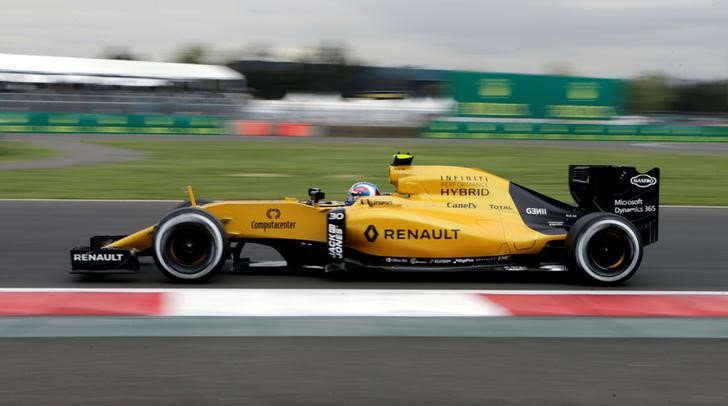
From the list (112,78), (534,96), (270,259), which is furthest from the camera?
(112,78)

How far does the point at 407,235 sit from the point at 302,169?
13184 millimetres

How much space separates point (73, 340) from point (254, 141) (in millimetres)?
25688

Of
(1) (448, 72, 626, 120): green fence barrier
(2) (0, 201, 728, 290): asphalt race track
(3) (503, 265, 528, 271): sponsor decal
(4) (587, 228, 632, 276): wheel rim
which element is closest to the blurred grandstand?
(1) (448, 72, 626, 120): green fence barrier

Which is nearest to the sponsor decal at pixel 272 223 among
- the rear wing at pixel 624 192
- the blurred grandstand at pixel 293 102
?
the rear wing at pixel 624 192

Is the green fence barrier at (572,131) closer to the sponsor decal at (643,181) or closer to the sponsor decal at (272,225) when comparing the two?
the sponsor decal at (643,181)

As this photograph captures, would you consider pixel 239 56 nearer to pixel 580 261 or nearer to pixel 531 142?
pixel 531 142

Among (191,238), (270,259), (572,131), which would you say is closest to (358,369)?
(191,238)

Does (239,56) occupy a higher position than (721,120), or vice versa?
(239,56)

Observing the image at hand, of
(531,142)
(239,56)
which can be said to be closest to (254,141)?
(531,142)

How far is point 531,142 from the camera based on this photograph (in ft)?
115

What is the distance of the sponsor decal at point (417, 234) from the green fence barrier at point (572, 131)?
1131 inches

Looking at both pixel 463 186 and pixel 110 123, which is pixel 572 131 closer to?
pixel 110 123

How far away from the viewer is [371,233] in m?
7.31

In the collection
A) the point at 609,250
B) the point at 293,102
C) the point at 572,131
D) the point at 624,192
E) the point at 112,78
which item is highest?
the point at 112,78
